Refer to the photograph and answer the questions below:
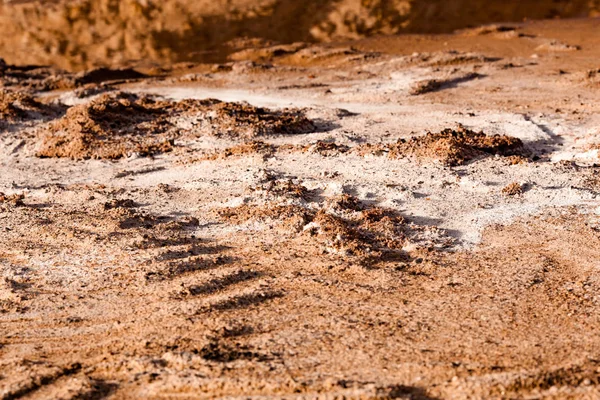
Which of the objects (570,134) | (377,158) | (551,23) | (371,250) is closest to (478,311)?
(371,250)

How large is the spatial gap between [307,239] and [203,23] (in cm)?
850

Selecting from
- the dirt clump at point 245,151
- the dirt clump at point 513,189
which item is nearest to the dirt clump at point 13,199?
the dirt clump at point 245,151

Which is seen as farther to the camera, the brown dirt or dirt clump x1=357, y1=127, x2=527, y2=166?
the brown dirt

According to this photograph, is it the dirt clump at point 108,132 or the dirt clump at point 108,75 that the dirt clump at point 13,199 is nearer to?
the dirt clump at point 108,132

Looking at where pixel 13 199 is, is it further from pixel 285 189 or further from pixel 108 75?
pixel 108 75

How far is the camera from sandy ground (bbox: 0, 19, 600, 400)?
3.77m

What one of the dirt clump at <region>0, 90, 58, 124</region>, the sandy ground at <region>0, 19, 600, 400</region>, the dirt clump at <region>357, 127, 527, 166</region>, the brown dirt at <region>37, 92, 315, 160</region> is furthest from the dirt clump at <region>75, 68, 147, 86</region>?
the dirt clump at <region>357, 127, 527, 166</region>

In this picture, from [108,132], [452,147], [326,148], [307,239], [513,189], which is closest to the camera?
[307,239]

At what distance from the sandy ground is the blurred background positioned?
2734 mm

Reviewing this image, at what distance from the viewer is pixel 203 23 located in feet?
42.7

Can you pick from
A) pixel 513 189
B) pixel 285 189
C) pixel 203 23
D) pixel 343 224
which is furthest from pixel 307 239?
pixel 203 23

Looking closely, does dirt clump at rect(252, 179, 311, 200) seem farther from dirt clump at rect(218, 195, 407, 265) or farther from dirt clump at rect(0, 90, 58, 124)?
dirt clump at rect(0, 90, 58, 124)

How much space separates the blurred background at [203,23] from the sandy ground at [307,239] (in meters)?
2.73

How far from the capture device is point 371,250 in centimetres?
510
